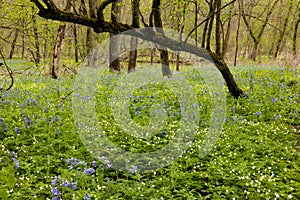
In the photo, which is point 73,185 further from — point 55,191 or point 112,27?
point 112,27

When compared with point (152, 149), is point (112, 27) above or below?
above

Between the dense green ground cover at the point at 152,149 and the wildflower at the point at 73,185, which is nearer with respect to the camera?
the wildflower at the point at 73,185

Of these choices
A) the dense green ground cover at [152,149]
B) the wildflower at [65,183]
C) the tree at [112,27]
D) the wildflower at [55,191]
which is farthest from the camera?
the tree at [112,27]

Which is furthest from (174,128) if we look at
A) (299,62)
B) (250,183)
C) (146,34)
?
(299,62)

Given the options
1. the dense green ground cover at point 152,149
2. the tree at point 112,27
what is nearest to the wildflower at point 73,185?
the dense green ground cover at point 152,149

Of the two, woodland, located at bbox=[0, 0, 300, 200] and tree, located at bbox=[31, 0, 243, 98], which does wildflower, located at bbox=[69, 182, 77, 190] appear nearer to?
woodland, located at bbox=[0, 0, 300, 200]

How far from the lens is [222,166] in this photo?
4.48 meters

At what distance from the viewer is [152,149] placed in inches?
199

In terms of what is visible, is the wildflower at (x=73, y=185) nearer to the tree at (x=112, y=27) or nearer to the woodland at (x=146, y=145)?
the woodland at (x=146, y=145)

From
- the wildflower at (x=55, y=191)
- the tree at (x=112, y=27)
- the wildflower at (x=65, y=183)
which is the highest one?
the tree at (x=112, y=27)

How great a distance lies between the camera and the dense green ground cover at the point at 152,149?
12.0 ft

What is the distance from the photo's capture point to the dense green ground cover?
3.66 meters

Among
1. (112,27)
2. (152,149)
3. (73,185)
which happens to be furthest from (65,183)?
(112,27)

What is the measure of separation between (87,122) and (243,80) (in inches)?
291
